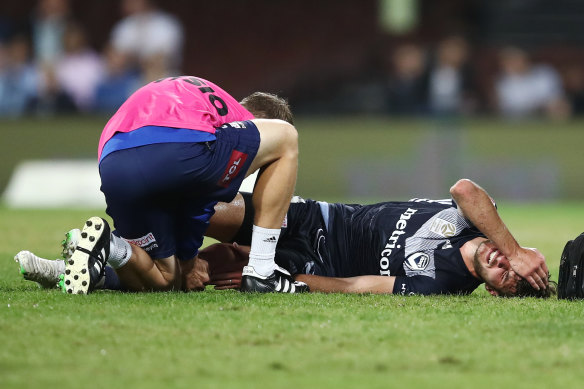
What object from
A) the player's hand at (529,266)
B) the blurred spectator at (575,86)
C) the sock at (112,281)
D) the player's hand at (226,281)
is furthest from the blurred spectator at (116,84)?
the player's hand at (529,266)

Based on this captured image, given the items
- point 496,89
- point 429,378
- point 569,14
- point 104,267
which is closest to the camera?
point 429,378

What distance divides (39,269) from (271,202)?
→ 1.39 metres

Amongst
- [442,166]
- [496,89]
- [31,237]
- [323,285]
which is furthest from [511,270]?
[496,89]

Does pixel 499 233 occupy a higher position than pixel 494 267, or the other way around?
pixel 499 233

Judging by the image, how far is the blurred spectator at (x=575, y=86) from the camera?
15852 mm

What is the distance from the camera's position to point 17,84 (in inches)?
597

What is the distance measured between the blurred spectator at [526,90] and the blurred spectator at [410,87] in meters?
1.44

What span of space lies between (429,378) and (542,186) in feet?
41.6

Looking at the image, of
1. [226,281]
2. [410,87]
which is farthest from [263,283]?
[410,87]

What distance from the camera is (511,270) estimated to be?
5500mm

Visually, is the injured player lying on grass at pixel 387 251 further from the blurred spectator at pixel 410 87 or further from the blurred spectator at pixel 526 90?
the blurred spectator at pixel 526 90

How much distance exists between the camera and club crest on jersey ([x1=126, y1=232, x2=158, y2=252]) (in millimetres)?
5363

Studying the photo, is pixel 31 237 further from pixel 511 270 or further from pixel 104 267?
pixel 511 270

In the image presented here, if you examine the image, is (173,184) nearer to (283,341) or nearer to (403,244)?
(283,341)
